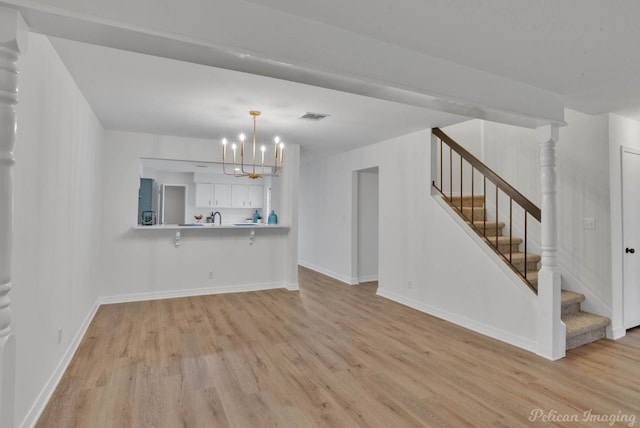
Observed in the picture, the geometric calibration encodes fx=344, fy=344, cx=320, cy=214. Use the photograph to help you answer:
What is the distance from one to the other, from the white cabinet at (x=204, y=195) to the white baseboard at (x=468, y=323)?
5499mm

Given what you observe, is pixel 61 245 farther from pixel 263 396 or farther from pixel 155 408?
pixel 263 396

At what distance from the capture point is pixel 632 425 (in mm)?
2162

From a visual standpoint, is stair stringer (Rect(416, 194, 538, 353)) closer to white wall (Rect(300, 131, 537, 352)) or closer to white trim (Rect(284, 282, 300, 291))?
white wall (Rect(300, 131, 537, 352))

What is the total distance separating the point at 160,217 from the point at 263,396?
750 centimetres

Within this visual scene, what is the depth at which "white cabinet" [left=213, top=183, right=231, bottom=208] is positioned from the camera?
9.05 metres

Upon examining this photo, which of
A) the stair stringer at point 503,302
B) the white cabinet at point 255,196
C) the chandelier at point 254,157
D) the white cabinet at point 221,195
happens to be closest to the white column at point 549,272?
the stair stringer at point 503,302

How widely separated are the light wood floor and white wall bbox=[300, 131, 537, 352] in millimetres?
313

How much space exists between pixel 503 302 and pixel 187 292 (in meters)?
4.36

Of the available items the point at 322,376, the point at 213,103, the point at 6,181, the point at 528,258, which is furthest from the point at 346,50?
the point at 528,258

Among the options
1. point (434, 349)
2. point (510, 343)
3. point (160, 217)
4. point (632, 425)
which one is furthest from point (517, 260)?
point (160, 217)

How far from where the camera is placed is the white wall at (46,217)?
6.26 feet

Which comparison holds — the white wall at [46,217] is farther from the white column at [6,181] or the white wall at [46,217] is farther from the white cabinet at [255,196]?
the white cabinet at [255,196]

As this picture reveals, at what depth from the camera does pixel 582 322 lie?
3.54m

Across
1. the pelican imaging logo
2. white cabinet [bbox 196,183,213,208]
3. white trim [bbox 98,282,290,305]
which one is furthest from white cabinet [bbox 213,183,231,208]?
the pelican imaging logo
